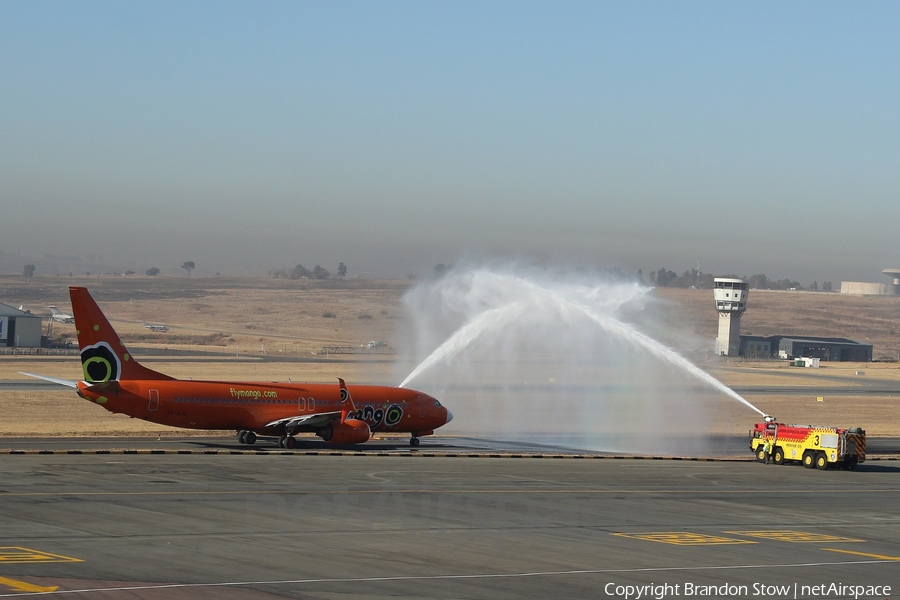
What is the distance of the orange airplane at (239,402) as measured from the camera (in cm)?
6353

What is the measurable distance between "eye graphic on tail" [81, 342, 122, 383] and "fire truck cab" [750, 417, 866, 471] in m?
38.9

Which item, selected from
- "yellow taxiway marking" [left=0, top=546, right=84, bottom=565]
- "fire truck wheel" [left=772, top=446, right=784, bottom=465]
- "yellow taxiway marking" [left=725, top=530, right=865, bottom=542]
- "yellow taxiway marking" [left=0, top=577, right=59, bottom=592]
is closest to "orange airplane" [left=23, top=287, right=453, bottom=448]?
"fire truck wheel" [left=772, top=446, right=784, bottom=465]

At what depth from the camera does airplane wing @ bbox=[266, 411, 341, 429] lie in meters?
68.1

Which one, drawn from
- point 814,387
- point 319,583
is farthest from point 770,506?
point 814,387

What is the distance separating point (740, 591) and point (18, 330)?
556 feet

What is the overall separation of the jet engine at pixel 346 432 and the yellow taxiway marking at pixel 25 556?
37.9 m

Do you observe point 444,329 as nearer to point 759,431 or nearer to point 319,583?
point 759,431

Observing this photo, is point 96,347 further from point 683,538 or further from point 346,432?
point 683,538

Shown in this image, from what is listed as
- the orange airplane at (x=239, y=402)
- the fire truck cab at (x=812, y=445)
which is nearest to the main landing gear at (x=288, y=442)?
the orange airplane at (x=239, y=402)

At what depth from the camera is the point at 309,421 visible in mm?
68062

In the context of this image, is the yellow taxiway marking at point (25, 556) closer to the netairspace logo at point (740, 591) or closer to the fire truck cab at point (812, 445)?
the netairspace logo at point (740, 591)

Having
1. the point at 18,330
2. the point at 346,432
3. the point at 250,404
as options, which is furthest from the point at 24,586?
the point at 18,330

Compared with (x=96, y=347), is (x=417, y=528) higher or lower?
lower

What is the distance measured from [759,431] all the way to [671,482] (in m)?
15.7
